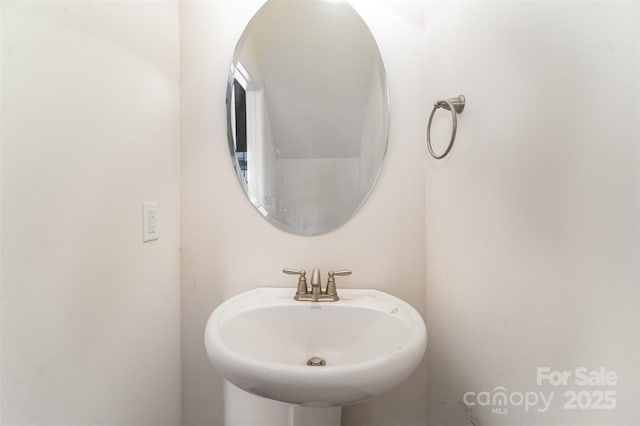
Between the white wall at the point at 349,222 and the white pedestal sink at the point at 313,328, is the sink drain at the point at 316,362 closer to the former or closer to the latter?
the white pedestal sink at the point at 313,328

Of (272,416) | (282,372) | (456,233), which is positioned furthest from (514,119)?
(272,416)

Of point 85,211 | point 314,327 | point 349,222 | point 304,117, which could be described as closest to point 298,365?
point 314,327

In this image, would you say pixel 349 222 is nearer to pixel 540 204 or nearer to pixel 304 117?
pixel 304 117

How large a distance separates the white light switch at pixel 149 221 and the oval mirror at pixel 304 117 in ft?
0.93

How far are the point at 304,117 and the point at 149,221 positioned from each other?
0.59m

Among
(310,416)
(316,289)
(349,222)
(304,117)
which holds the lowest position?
(310,416)

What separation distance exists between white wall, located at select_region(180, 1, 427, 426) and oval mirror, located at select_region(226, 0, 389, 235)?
43 millimetres

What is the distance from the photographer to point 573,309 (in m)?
0.47

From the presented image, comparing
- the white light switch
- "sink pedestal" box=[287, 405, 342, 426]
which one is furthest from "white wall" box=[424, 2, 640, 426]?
the white light switch

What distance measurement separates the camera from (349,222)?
96 cm

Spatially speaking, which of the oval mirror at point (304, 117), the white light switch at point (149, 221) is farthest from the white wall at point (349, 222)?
the white light switch at point (149, 221)

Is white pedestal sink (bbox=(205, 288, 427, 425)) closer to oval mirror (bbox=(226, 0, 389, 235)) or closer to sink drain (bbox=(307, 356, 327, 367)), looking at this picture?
sink drain (bbox=(307, 356, 327, 367))

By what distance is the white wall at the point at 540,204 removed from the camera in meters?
0.40

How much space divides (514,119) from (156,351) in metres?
1.15
